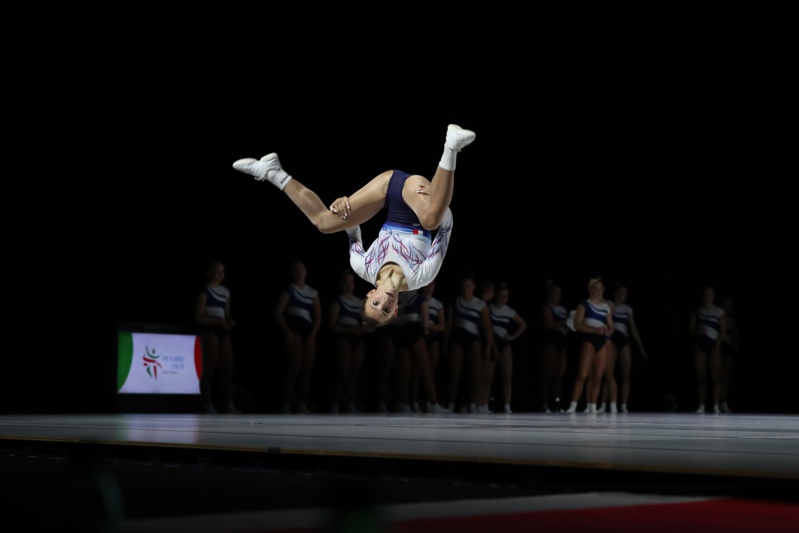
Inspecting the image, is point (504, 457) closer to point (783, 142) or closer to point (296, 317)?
point (296, 317)

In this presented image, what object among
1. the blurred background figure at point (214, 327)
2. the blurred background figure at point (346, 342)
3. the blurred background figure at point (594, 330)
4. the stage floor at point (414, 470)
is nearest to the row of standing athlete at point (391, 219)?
the stage floor at point (414, 470)

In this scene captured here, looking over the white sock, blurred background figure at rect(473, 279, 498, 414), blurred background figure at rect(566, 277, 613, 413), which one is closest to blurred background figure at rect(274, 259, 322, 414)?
blurred background figure at rect(473, 279, 498, 414)

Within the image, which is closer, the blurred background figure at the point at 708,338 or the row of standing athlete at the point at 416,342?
the row of standing athlete at the point at 416,342

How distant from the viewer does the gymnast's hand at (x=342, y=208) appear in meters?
5.05

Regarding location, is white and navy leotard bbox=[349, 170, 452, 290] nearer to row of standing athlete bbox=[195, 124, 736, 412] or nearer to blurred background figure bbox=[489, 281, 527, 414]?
row of standing athlete bbox=[195, 124, 736, 412]

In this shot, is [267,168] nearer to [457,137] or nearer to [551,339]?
[457,137]

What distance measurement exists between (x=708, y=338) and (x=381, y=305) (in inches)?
241

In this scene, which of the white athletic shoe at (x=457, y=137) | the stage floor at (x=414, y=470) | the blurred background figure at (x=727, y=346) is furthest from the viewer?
the blurred background figure at (x=727, y=346)

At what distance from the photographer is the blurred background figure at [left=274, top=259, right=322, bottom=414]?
27.0ft

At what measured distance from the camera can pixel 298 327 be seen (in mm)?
8336

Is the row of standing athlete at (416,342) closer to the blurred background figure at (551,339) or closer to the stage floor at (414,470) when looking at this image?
the blurred background figure at (551,339)

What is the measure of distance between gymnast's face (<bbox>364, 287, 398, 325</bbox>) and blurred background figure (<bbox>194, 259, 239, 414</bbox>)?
11.8 feet

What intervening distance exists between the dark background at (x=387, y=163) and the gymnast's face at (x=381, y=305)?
4000 mm

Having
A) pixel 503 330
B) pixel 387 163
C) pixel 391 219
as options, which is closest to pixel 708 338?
pixel 503 330
